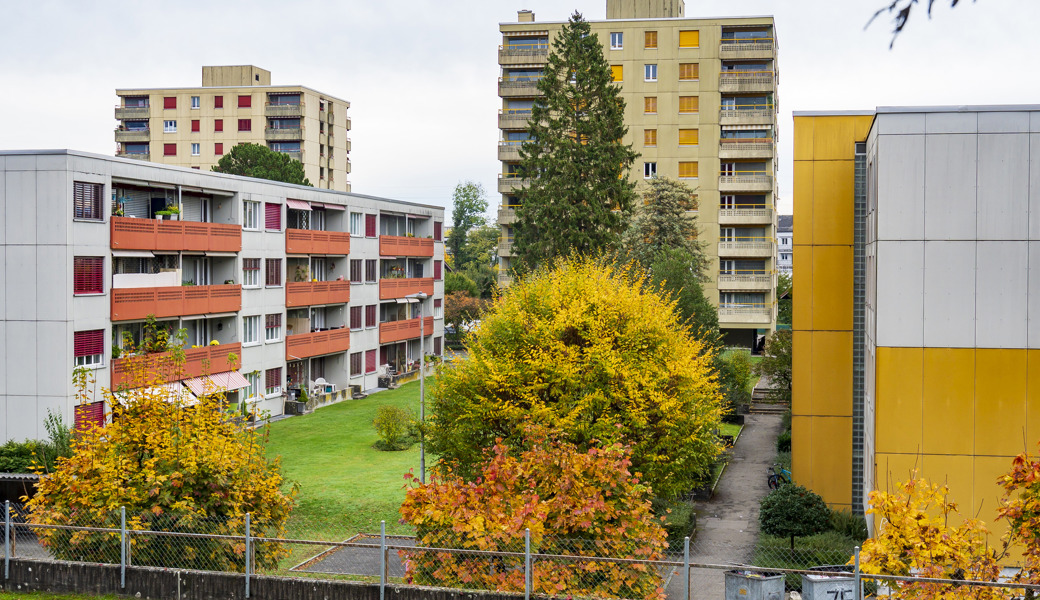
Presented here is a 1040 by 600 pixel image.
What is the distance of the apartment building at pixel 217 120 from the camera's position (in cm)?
9538

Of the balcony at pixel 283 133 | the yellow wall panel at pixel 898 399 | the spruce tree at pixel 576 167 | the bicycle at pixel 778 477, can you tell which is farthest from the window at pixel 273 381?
the balcony at pixel 283 133

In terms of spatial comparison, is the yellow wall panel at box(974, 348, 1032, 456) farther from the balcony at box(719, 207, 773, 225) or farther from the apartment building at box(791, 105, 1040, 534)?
the balcony at box(719, 207, 773, 225)

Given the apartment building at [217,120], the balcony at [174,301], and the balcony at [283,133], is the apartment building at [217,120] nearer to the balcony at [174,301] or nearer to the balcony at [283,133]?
the balcony at [283,133]

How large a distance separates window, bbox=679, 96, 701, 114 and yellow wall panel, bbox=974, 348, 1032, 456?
57.7 meters

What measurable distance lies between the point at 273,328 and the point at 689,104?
40.2 meters

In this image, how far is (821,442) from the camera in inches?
1139

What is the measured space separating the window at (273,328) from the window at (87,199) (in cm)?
1397

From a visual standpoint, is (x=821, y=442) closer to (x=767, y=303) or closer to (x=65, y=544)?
(x=65, y=544)

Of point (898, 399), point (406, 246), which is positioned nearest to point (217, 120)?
point (406, 246)

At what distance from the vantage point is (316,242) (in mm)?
54125

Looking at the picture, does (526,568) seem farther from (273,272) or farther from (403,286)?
(403,286)

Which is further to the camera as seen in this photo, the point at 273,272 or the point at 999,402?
the point at 273,272

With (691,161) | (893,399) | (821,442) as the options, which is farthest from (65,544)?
(691,161)

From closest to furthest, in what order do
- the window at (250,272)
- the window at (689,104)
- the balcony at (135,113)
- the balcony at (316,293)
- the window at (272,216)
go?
the window at (250,272) < the window at (272,216) < the balcony at (316,293) < the window at (689,104) < the balcony at (135,113)
